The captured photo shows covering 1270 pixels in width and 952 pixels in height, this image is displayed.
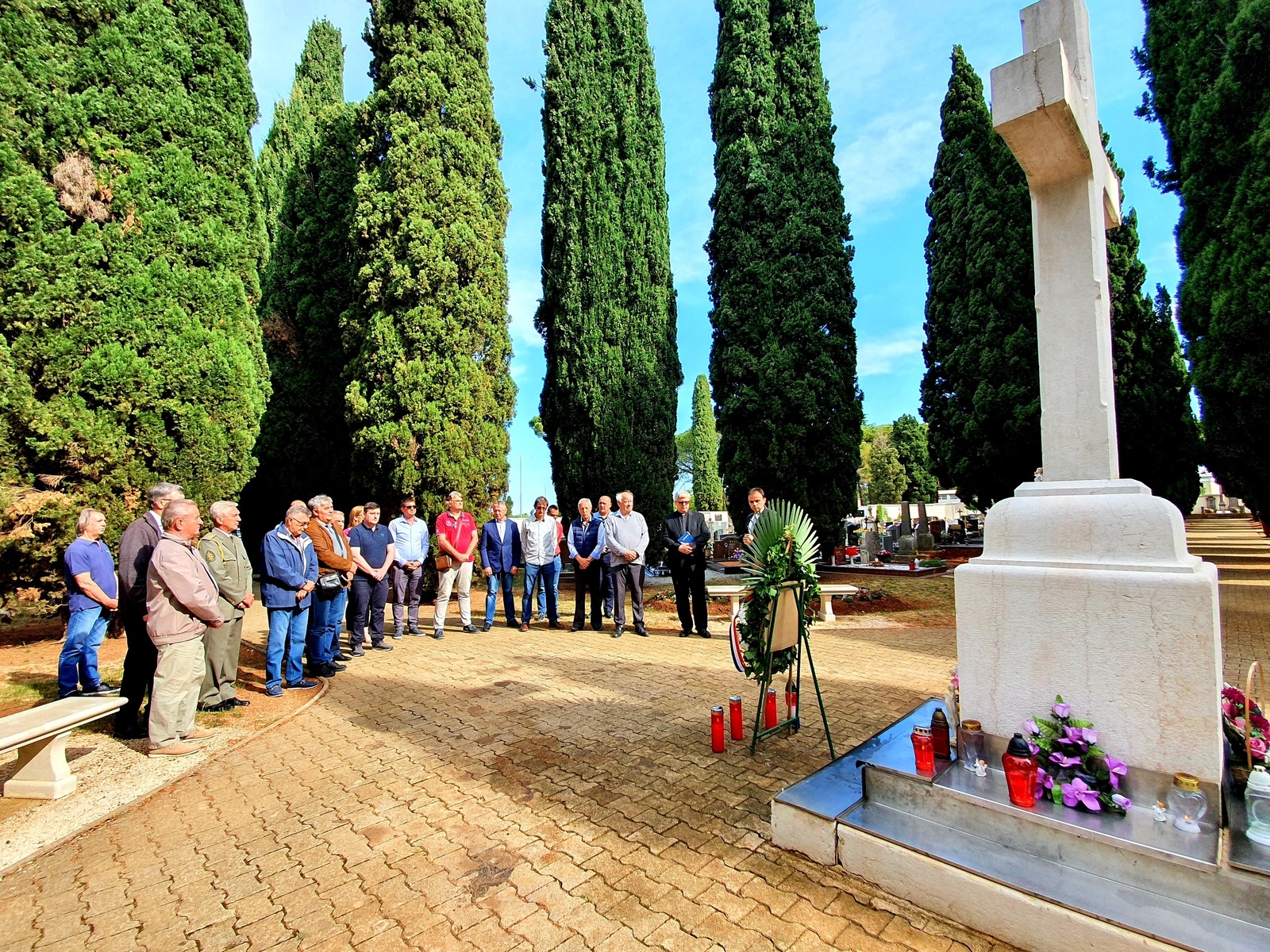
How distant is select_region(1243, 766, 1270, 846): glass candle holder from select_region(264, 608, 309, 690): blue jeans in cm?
635

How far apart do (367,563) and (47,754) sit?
3566 mm

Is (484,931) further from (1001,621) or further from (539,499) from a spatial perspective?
(539,499)

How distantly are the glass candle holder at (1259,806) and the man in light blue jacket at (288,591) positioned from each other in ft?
20.3

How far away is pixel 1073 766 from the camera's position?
2430 mm

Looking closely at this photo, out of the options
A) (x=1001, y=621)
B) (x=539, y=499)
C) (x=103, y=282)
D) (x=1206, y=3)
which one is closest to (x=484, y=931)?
(x=1001, y=621)

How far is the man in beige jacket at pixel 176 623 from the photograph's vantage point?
13.5ft

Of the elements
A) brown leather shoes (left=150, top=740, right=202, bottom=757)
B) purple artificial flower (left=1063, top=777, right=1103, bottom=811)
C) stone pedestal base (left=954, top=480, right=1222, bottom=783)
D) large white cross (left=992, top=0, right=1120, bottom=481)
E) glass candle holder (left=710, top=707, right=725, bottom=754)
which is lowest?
brown leather shoes (left=150, top=740, right=202, bottom=757)

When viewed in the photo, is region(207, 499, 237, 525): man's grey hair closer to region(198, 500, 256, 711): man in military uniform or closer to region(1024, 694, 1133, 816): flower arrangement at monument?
region(198, 500, 256, 711): man in military uniform

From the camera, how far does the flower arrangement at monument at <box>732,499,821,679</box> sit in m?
3.84

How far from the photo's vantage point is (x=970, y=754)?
275 cm

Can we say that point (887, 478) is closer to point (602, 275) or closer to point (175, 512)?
point (602, 275)

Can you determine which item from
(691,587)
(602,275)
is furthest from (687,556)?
(602,275)

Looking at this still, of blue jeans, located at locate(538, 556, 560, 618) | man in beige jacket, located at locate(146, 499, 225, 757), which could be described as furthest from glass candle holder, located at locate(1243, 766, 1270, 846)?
blue jeans, located at locate(538, 556, 560, 618)

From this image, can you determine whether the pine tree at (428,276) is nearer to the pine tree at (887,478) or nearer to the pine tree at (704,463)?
the pine tree at (704,463)
